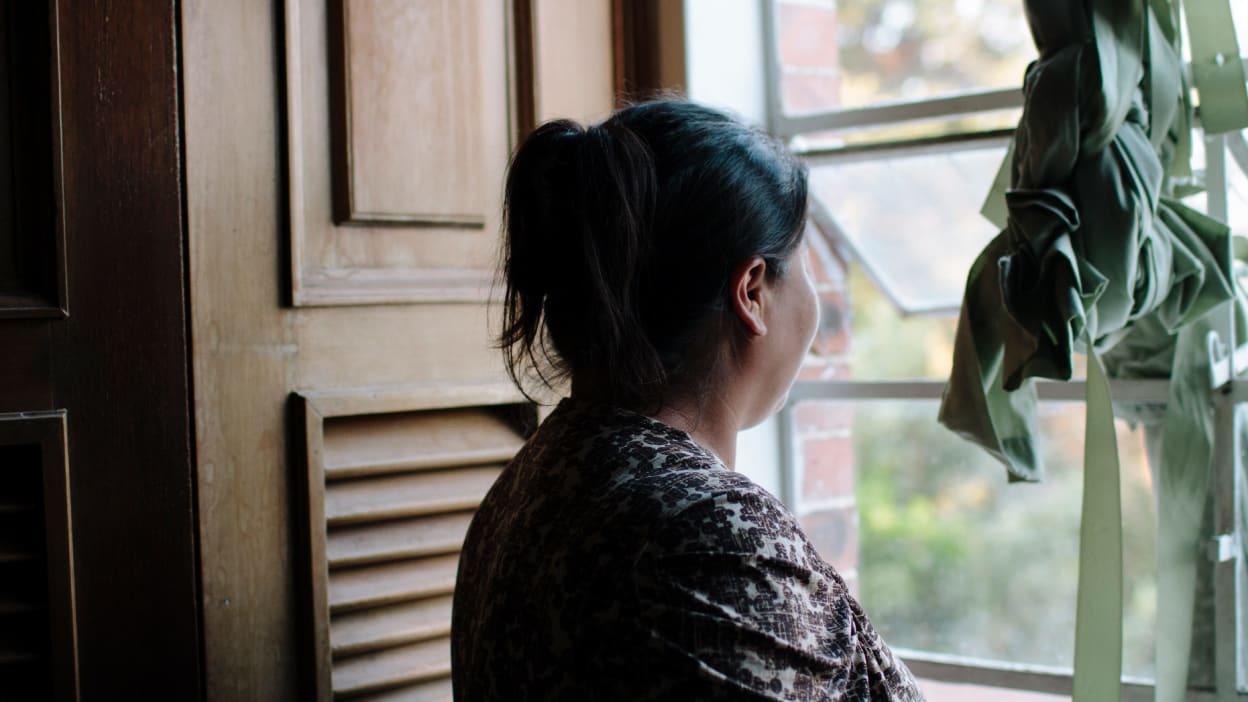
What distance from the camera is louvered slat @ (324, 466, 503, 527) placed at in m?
1.06

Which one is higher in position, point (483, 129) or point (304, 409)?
point (483, 129)

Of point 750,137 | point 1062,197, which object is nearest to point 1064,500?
point 1062,197

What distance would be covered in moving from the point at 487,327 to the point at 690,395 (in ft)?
1.11

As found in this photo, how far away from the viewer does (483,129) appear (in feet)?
3.89

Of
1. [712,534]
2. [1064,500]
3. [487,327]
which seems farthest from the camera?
[1064,500]

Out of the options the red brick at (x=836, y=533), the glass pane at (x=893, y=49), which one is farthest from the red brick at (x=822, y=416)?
the glass pane at (x=893, y=49)

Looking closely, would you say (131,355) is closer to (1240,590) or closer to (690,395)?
(690,395)

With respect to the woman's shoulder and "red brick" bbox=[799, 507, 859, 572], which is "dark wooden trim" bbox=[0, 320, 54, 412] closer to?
the woman's shoulder

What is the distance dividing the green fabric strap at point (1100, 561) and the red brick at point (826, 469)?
0.52m

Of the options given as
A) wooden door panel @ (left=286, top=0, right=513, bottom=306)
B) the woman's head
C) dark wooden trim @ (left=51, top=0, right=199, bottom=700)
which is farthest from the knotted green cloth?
dark wooden trim @ (left=51, top=0, right=199, bottom=700)

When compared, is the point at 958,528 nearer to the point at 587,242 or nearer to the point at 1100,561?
the point at 1100,561

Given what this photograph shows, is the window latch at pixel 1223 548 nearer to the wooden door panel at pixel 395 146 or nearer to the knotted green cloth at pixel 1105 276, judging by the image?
the knotted green cloth at pixel 1105 276

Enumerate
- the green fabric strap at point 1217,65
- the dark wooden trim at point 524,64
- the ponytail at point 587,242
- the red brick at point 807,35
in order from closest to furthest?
the ponytail at point 587,242
the green fabric strap at point 1217,65
the dark wooden trim at point 524,64
the red brick at point 807,35

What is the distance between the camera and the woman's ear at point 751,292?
88cm
